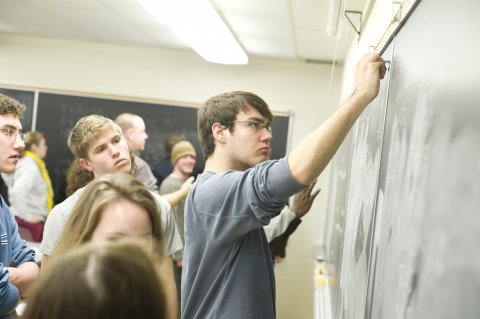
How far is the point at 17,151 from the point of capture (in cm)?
193

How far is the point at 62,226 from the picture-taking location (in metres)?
1.75

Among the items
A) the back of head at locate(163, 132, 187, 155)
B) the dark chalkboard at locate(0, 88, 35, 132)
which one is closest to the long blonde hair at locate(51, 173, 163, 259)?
the back of head at locate(163, 132, 187, 155)

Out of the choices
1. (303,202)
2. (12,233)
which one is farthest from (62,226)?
(303,202)

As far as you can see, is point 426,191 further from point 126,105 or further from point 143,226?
point 126,105

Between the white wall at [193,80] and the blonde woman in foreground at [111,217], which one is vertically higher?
the white wall at [193,80]

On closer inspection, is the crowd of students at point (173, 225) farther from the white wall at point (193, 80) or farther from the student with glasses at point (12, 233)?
the white wall at point (193, 80)

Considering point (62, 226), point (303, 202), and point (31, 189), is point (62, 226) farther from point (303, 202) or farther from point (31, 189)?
point (31, 189)

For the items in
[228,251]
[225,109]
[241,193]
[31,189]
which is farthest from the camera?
[31,189]

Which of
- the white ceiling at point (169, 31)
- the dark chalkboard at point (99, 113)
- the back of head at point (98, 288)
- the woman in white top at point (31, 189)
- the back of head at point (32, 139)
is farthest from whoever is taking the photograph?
the dark chalkboard at point (99, 113)

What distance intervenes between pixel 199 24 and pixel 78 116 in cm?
253

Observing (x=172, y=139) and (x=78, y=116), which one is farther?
(x=78, y=116)

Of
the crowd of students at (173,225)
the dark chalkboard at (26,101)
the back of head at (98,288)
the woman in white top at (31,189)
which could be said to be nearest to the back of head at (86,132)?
the crowd of students at (173,225)

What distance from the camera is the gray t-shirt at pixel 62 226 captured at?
1738 millimetres

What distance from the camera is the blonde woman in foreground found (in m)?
1.03
